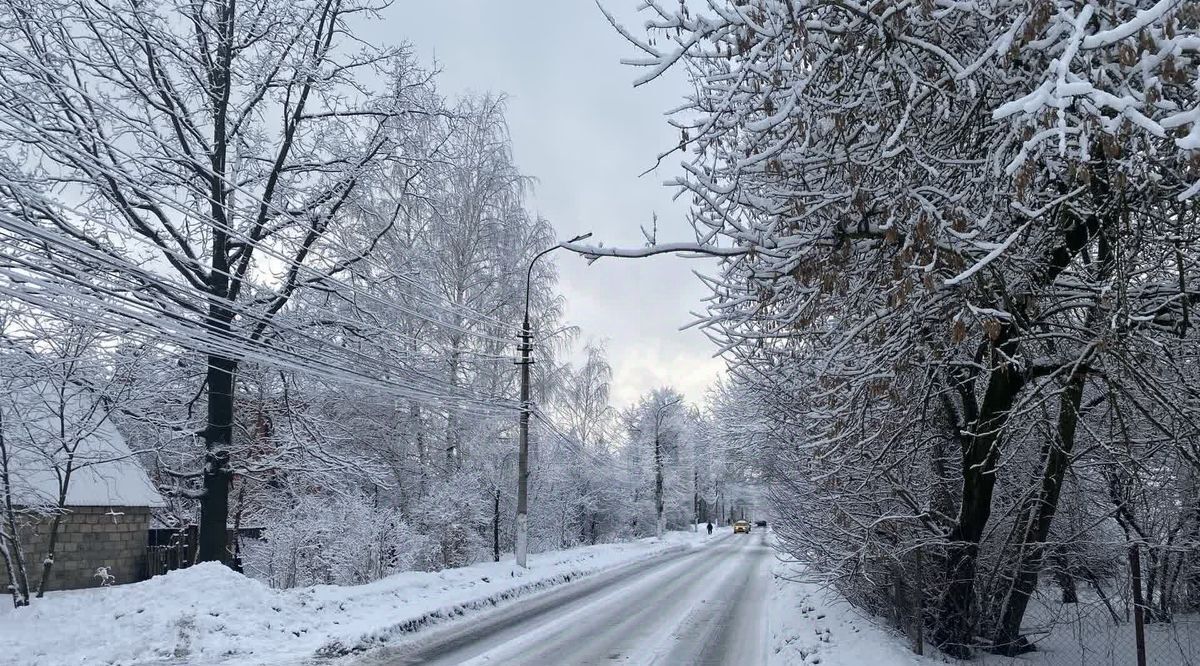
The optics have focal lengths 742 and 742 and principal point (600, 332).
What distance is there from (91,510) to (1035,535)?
17728 millimetres

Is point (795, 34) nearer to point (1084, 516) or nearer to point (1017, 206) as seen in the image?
point (1017, 206)

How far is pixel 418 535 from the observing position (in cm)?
2153

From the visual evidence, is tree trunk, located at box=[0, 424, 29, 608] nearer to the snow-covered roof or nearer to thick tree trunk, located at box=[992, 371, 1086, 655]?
the snow-covered roof

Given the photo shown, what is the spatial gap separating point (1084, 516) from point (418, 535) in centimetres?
1771

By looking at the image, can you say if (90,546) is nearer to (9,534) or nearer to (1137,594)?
(9,534)

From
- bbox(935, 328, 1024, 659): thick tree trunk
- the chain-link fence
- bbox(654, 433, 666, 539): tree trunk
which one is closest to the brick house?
the chain-link fence

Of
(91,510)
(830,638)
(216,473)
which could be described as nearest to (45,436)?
(216,473)

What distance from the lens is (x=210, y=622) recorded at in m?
9.72

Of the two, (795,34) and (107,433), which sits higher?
(795,34)

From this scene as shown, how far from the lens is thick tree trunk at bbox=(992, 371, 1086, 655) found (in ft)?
20.3

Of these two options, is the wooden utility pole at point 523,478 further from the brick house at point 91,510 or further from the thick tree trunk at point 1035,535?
the thick tree trunk at point 1035,535

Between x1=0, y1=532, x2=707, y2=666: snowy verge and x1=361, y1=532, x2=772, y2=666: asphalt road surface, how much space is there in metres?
0.78

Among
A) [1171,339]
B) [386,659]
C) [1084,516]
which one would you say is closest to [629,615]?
[386,659]

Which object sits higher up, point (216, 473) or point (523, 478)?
point (216, 473)
